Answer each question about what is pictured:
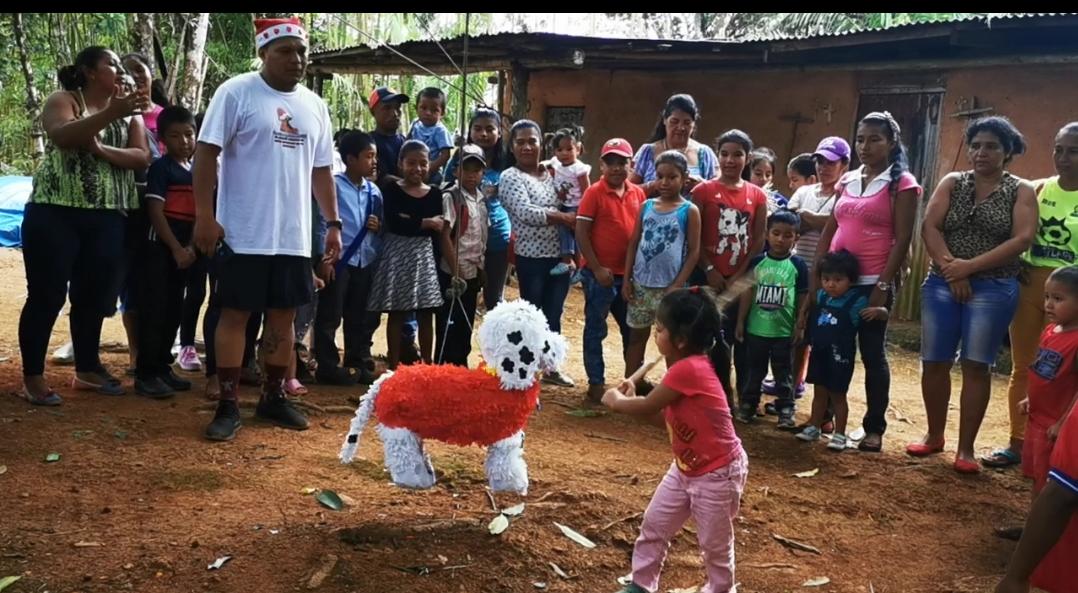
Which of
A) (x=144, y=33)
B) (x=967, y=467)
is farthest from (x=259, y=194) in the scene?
(x=144, y=33)

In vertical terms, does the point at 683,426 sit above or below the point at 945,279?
below

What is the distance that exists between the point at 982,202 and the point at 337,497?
137 inches

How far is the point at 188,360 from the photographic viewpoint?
221 inches

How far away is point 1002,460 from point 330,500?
357 centimetres

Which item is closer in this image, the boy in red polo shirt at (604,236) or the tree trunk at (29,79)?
the boy in red polo shirt at (604,236)

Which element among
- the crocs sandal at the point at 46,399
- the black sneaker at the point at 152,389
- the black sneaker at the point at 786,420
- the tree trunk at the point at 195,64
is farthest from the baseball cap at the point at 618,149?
the tree trunk at the point at 195,64

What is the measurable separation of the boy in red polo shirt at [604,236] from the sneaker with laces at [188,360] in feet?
8.05

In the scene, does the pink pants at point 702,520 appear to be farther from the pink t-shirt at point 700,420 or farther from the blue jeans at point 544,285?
the blue jeans at point 544,285

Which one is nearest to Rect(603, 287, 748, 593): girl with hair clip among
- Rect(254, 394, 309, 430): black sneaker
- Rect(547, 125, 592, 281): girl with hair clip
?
Rect(254, 394, 309, 430): black sneaker

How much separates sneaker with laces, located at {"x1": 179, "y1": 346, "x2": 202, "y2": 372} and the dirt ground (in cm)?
74

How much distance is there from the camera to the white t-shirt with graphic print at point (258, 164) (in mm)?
3973

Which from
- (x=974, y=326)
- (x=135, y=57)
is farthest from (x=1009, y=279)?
(x=135, y=57)

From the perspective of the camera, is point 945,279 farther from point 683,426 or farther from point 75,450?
point 75,450

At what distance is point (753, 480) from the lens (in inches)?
175
